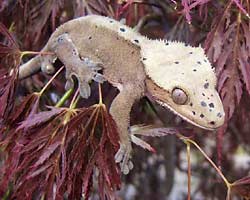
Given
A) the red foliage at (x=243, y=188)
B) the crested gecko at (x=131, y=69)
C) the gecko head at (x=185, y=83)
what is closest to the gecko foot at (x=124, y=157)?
the crested gecko at (x=131, y=69)

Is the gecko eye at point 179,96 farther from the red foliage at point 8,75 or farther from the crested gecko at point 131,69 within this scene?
the red foliage at point 8,75

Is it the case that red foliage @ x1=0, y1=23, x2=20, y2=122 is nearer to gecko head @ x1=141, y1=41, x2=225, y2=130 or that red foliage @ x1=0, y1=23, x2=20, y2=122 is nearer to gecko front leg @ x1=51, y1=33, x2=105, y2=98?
gecko front leg @ x1=51, y1=33, x2=105, y2=98

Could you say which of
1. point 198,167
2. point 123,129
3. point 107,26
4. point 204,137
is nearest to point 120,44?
point 107,26

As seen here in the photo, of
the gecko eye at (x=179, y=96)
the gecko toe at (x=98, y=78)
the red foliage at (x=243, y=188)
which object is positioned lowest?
the red foliage at (x=243, y=188)

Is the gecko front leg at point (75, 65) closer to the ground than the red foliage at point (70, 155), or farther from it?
farther from it

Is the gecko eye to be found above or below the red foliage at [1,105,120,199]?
above

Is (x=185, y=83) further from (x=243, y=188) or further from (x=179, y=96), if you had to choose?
(x=243, y=188)

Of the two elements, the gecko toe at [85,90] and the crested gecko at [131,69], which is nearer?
the crested gecko at [131,69]

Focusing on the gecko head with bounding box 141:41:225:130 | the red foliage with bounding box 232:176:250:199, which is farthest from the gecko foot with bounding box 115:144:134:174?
the red foliage with bounding box 232:176:250:199

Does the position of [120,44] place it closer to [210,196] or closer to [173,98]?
[173,98]
